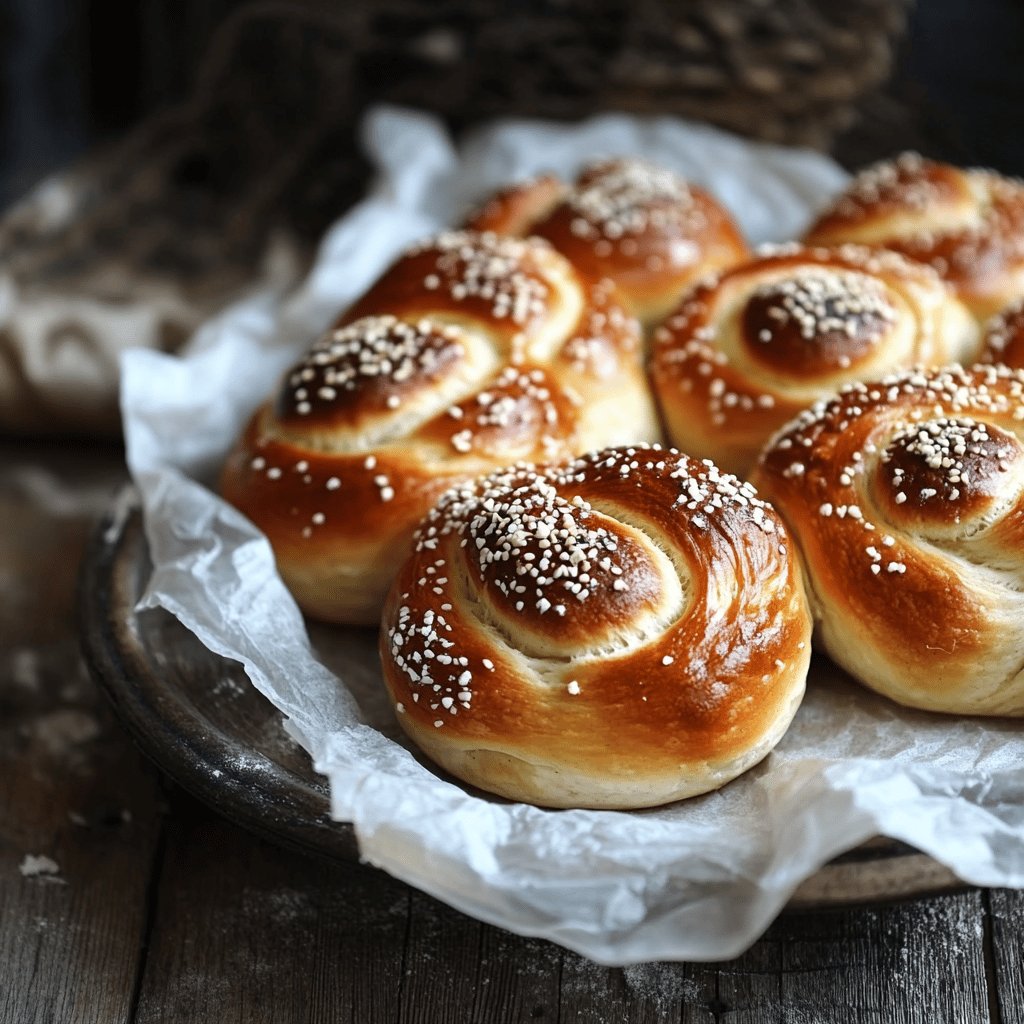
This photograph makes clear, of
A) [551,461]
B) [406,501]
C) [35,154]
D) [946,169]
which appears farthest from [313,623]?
[35,154]

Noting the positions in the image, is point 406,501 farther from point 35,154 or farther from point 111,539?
point 35,154

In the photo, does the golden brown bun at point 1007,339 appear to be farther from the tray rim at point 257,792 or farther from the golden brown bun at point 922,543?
the tray rim at point 257,792

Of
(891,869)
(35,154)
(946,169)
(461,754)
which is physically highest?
(946,169)

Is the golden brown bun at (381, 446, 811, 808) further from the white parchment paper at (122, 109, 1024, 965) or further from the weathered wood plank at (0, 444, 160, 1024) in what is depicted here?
the weathered wood plank at (0, 444, 160, 1024)

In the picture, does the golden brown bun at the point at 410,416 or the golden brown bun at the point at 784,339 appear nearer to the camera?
the golden brown bun at the point at 410,416

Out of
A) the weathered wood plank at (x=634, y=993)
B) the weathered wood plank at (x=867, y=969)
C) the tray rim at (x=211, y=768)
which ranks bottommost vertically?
the weathered wood plank at (x=634, y=993)

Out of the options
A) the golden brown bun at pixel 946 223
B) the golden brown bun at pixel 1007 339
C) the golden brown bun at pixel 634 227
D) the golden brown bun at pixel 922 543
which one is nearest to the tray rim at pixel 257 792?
the golden brown bun at pixel 922 543
